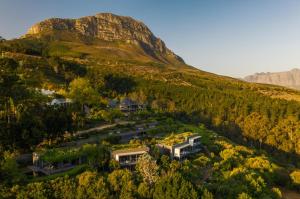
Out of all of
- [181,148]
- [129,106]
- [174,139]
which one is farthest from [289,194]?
[129,106]

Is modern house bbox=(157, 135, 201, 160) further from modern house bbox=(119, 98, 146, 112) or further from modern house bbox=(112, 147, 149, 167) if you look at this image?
modern house bbox=(119, 98, 146, 112)

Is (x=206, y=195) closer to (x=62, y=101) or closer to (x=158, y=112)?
(x=62, y=101)

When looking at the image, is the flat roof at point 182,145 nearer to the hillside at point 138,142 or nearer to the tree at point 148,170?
the hillside at point 138,142

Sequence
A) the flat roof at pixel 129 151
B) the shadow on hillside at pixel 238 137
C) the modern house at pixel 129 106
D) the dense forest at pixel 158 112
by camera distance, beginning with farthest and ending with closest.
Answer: the modern house at pixel 129 106
the shadow on hillside at pixel 238 137
the flat roof at pixel 129 151
the dense forest at pixel 158 112

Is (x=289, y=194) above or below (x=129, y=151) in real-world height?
below

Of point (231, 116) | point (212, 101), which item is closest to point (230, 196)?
point (231, 116)

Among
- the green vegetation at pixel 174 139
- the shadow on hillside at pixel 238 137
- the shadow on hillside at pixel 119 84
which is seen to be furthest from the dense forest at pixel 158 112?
the green vegetation at pixel 174 139
